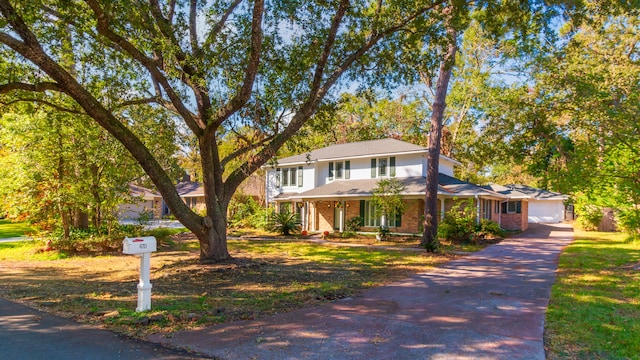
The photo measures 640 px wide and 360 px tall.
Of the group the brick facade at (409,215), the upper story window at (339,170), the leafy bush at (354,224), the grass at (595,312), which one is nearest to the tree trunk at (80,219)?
the leafy bush at (354,224)

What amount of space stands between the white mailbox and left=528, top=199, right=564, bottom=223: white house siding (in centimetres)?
4235

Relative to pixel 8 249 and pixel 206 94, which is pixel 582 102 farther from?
pixel 8 249

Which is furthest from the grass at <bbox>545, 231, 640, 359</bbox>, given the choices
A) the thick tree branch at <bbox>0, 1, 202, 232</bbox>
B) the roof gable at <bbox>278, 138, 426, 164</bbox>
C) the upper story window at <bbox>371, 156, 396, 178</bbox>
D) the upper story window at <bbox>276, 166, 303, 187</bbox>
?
the upper story window at <bbox>276, 166, 303, 187</bbox>

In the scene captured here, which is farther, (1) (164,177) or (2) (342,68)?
(2) (342,68)

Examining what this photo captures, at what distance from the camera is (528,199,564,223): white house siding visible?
1597 inches

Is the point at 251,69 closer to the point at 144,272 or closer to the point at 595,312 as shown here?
the point at 144,272

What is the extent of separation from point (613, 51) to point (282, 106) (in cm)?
2385

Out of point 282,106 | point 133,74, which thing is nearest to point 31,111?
point 133,74

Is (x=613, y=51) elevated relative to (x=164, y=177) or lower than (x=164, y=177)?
elevated

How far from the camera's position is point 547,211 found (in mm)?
40938

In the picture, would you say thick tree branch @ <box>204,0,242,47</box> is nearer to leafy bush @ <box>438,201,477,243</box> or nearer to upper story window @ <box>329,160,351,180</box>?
leafy bush @ <box>438,201,477,243</box>

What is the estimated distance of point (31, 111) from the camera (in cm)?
1005

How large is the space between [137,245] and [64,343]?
5.20 feet

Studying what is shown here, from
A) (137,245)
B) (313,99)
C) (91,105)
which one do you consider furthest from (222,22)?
(137,245)
